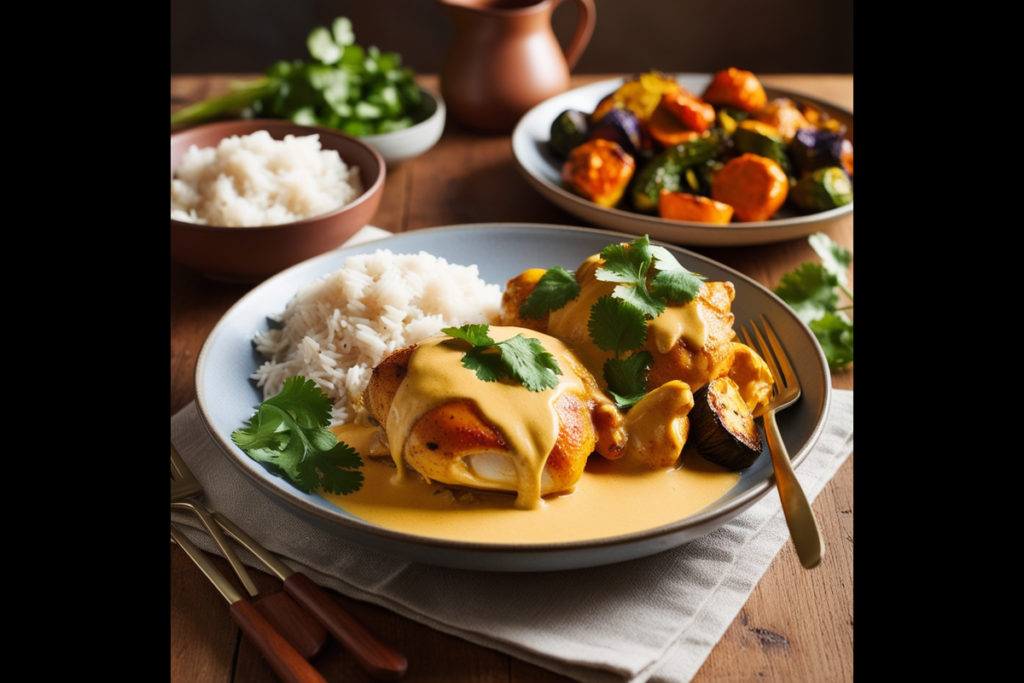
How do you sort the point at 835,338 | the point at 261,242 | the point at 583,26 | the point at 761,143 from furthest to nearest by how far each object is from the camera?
the point at 583,26 → the point at 761,143 → the point at 261,242 → the point at 835,338

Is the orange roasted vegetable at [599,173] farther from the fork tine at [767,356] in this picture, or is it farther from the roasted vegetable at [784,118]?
the fork tine at [767,356]

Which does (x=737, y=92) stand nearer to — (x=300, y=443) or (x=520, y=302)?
(x=520, y=302)

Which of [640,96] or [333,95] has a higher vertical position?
[640,96]

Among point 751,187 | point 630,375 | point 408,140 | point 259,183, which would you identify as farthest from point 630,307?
point 408,140

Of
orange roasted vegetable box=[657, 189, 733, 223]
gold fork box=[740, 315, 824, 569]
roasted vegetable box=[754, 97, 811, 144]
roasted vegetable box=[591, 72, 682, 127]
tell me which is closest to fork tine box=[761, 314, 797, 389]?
gold fork box=[740, 315, 824, 569]

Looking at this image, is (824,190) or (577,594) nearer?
(577,594)

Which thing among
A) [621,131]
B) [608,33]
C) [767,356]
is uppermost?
[621,131]
